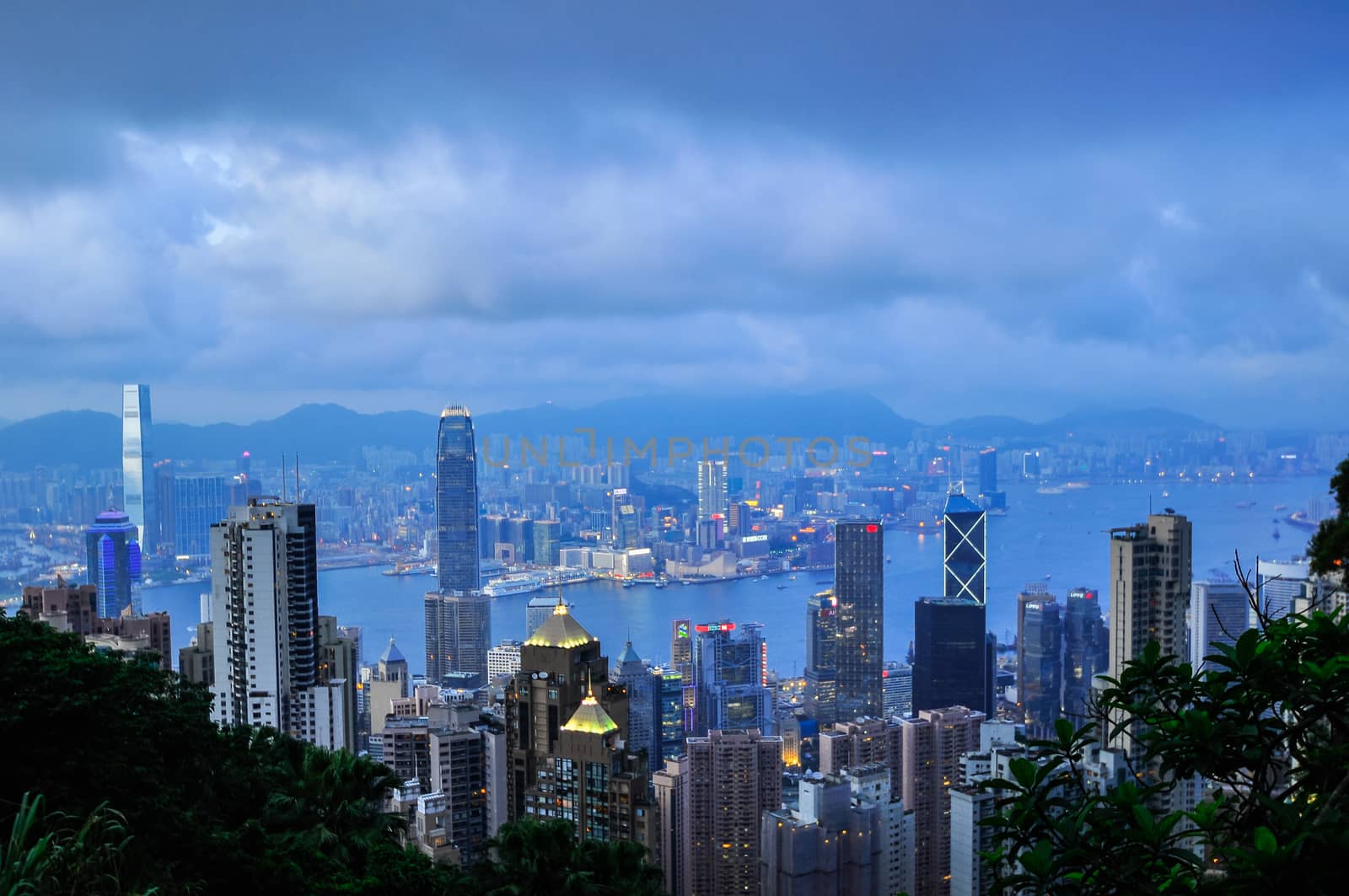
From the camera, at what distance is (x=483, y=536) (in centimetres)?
1856

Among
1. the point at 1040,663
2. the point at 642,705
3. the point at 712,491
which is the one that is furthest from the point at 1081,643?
the point at 712,491

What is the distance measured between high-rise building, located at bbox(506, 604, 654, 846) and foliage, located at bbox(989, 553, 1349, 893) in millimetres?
4875

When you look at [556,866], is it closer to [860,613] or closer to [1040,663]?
Result: [1040,663]

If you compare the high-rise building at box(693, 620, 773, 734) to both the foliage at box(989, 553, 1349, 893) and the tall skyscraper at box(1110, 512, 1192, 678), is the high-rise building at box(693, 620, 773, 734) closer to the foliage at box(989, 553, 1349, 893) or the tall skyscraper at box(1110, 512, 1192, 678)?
the tall skyscraper at box(1110, 512, 1192, 678)

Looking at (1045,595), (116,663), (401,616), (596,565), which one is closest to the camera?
(116,663)

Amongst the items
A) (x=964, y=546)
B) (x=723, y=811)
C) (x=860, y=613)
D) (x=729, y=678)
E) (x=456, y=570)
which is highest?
(x=964, y=546)

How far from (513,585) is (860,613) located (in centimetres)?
581

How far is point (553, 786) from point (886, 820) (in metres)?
2.89

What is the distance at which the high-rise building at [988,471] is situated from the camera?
16219 mm

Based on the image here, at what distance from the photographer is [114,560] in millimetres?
14148

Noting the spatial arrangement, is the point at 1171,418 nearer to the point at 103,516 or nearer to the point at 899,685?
the point at 899,685

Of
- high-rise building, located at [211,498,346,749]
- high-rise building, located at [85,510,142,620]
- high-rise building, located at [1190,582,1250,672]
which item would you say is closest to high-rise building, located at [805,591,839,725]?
high-rise building, located at [1190,582,1250,672]

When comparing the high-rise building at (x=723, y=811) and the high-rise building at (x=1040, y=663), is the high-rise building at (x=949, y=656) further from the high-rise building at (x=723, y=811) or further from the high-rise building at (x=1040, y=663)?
the high-rise building at (x=723, y=811)

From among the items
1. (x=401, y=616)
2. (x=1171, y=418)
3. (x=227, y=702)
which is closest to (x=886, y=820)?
(x=227, y=702)
